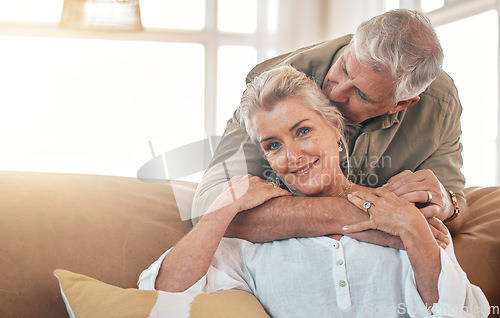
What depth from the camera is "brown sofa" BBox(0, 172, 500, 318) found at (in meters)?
1.23

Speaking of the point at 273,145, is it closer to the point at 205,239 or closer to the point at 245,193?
the point at 245,193

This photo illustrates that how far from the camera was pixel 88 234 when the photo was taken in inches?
53.2

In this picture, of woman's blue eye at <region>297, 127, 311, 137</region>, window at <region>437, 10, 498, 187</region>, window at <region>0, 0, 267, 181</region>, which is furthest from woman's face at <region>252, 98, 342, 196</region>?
window at <region>0, 0, 267, 181</region>

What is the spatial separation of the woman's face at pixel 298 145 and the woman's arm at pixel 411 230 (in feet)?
0.40

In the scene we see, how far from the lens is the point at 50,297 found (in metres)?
1.23

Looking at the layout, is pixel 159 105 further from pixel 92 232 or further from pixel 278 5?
pixel 92 232

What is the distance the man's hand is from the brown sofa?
0.23 meters

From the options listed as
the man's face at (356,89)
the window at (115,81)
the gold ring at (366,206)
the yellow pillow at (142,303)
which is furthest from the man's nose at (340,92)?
the window at (115,81)

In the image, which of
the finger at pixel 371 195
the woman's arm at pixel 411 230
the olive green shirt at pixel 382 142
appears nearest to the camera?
the woman's arm at pixel 411 230

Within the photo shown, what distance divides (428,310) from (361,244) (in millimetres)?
209

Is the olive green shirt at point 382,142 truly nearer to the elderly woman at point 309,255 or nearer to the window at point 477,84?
the elderly woman at point 309,255

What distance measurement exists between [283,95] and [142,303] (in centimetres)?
64

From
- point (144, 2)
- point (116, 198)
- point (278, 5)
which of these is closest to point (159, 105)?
point (144, 2)

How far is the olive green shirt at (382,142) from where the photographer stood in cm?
151
